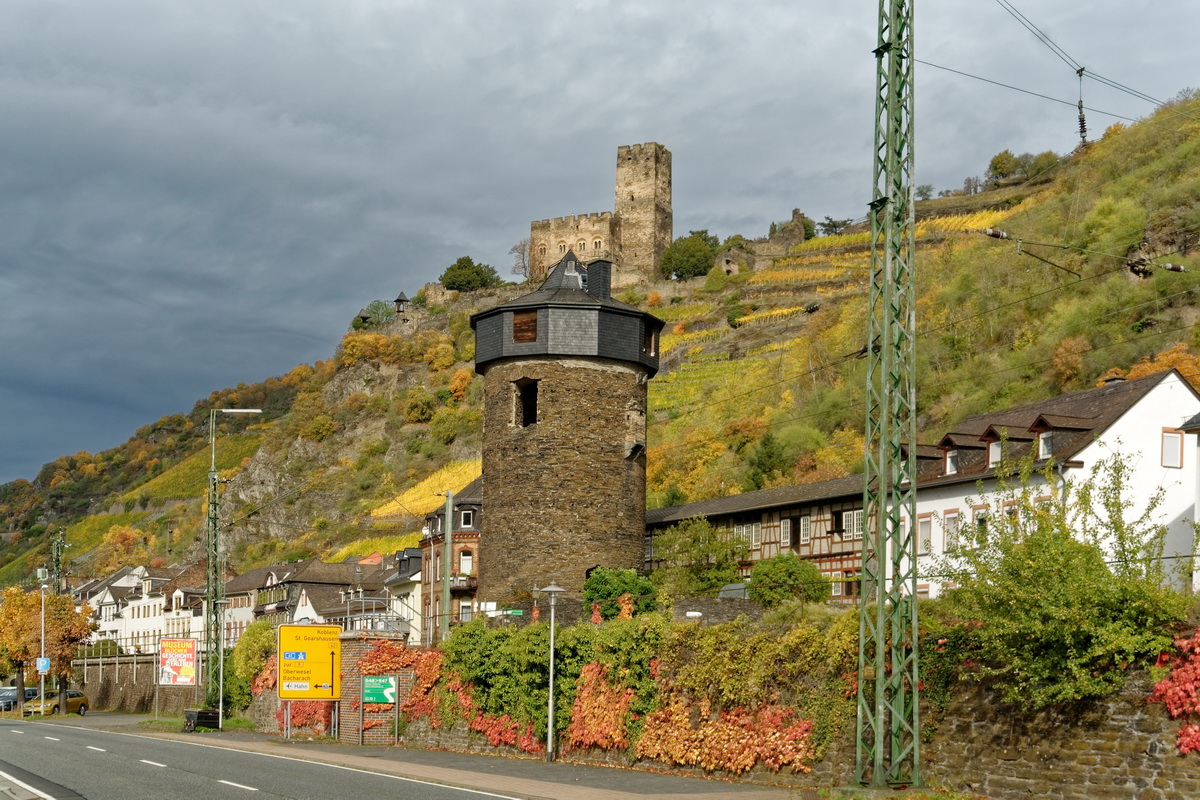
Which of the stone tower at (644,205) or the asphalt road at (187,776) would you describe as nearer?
the asphalt road at (187,776)

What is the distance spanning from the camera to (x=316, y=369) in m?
172

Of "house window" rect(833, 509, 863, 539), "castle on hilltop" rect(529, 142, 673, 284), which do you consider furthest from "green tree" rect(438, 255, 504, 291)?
"house window" rect(833, 509, 863, 539)

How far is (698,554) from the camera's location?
155ft

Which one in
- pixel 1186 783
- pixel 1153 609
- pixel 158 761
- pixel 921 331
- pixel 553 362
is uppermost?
pixel 921 331

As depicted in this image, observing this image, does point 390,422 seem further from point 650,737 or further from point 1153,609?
point 1153,609

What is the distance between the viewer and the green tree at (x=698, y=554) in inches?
1795

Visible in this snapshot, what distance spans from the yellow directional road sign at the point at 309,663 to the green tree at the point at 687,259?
4311 inches

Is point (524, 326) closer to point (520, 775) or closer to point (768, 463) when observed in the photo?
point (520, 775)

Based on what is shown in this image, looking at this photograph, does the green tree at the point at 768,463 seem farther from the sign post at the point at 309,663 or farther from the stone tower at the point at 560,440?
the sign post at the point at 309,663

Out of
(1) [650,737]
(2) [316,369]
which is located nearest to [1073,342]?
(1) [650,737]

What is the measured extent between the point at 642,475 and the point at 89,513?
508 ft

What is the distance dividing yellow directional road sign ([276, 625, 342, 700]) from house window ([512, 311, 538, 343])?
9741 mm

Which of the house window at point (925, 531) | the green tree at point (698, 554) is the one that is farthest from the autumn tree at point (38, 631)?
the house window at point (925, 531)

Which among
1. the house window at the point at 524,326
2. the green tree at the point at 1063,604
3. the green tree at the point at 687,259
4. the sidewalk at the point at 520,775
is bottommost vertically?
the sidewalk at the point at 520,775
